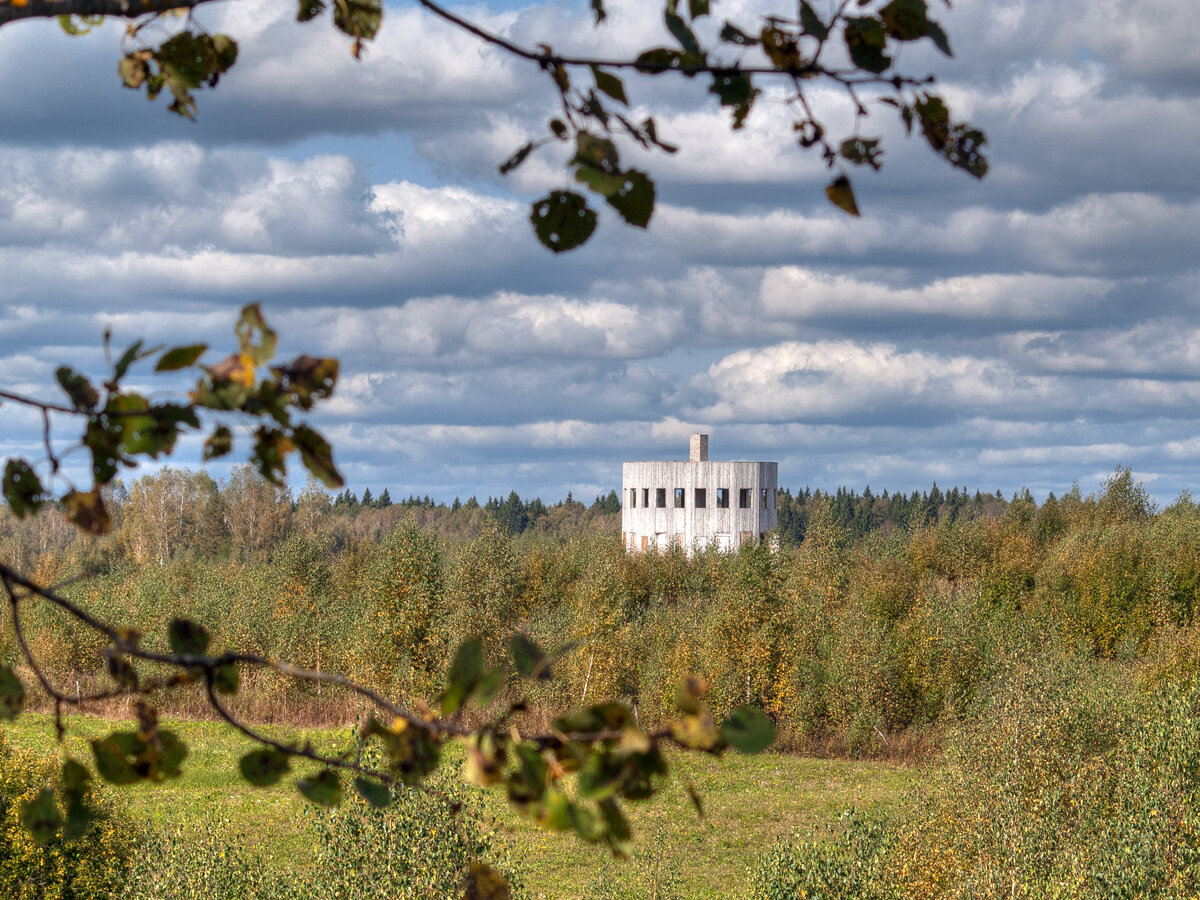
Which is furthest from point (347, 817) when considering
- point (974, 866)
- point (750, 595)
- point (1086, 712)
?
point (750, 595)

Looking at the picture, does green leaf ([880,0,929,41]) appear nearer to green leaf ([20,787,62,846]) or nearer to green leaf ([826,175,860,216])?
green leaf ([826,175,860,216])

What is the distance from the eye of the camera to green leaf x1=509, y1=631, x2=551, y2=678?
158 cm

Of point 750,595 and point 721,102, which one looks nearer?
point 721,102

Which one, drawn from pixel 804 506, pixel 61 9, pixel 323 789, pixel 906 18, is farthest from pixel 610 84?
pixel 804 506

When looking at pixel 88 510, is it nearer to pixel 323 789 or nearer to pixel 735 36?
pixel 323 789

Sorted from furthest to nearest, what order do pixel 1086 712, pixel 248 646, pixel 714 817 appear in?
pixel 248 646
pixel 714 817
pixel 1086 712

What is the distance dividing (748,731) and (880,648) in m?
40.8

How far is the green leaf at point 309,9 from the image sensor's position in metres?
2.80

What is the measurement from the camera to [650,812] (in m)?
31.9

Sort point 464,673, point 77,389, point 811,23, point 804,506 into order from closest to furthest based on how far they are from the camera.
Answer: point 464,673, point 77,389, point 811,23, point 804,506

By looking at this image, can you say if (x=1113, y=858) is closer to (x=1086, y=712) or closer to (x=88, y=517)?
(x=1086, y=712)

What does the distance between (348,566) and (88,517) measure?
210 feet

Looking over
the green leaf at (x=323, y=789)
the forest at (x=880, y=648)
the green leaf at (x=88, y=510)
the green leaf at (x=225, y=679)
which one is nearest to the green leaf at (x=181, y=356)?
the green leaf at (x=88, y=510)

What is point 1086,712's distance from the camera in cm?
2102
